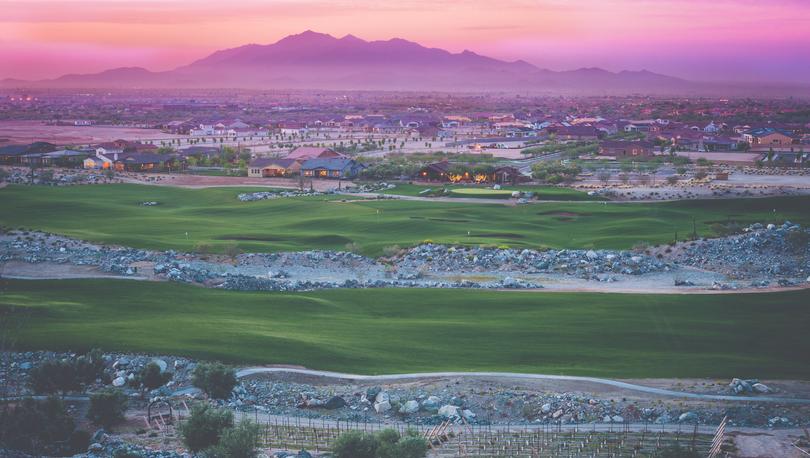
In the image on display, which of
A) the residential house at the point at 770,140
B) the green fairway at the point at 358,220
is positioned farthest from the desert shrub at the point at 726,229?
the residential house at the point at 770,140

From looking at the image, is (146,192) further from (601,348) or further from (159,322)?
(601,348)

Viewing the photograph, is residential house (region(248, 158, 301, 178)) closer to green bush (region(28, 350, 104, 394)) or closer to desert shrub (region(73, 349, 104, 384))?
desert shrub (region(73, 349, 104, 384))

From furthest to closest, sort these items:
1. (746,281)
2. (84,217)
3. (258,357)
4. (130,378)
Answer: (84,217), (746,281), (258,357), (130,378)

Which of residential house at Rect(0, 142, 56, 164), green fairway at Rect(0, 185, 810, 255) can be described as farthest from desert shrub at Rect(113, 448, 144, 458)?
residential house at Rect(0, 142, 56, 164)

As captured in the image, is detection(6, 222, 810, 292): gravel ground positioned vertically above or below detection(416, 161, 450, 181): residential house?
below

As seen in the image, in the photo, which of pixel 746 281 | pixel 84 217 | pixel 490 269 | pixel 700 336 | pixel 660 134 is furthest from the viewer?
pixel 660 134

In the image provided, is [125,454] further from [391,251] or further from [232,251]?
[391,251]

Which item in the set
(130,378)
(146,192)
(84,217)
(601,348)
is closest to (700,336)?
(601,348)

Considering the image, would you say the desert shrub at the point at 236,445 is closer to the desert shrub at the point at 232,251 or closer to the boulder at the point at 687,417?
the boulder at the point at 687,417
